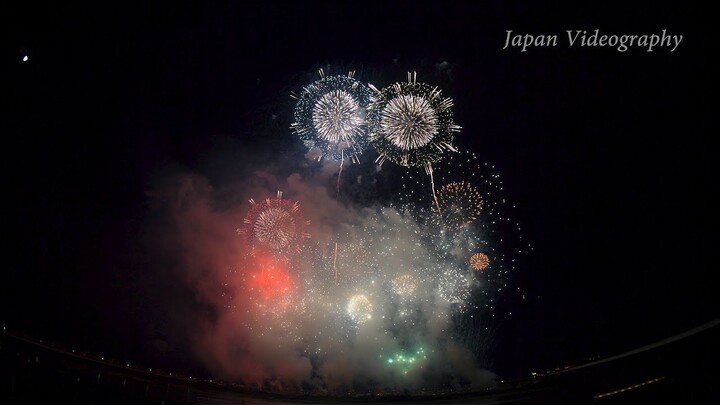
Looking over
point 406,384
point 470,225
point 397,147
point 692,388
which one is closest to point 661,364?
point 692,388

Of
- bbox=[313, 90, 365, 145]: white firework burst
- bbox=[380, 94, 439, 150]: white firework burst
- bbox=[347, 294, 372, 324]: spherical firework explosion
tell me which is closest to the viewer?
bbox=[380, 94, 439, 150]: white firework burst

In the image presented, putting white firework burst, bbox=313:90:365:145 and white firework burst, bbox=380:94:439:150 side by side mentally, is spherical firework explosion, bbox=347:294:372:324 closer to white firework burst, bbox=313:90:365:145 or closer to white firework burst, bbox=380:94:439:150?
white firework burst, bbox=313:90:365:145

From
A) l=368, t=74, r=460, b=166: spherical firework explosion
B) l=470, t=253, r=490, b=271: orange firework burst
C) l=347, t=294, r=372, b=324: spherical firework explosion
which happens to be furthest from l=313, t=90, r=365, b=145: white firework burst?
l=347, t=294, r=372, b=324: spherical firework explosion

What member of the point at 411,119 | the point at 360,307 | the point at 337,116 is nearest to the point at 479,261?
the point at 411,119

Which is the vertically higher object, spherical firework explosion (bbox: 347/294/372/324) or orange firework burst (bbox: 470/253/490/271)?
orange firework burst (bbox: 470/253/490/271)

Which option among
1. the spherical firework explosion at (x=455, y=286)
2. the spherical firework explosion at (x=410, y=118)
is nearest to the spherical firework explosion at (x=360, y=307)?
the spherical firework explosion at (x=455, y=286)

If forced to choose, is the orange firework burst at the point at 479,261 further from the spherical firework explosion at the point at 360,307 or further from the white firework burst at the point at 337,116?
the white firework burst at the point at 337,116

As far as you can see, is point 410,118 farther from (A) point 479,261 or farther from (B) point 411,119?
(A) point 479,261
